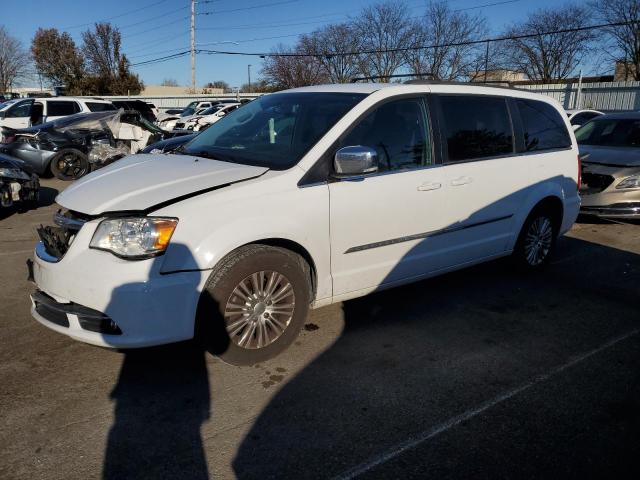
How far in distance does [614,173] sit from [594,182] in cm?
29

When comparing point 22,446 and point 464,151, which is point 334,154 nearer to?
point 464,151

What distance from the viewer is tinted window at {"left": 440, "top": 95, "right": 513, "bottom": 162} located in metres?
4.35

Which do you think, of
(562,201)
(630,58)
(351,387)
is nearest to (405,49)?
(630,58)

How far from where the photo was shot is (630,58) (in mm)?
40219

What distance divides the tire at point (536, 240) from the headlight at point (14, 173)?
685 cm

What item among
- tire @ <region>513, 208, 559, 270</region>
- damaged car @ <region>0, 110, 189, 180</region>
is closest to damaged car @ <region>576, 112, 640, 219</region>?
tire @ <region>513, 208, 559, 270</region>

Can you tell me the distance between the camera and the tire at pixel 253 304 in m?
3.18

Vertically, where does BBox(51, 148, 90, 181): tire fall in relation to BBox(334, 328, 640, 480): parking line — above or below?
above

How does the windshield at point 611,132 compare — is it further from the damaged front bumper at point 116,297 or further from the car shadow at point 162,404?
the damaged front bumper at point 116,297

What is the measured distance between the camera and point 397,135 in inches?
159

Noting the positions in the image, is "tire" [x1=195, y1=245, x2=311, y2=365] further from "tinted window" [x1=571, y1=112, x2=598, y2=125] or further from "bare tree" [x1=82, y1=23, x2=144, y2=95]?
"bare tree" [x1=82, y1=23, x2=144, y2=95]

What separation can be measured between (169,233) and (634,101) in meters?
29.4

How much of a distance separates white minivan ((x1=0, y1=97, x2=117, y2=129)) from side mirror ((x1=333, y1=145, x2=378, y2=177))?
46.6ft

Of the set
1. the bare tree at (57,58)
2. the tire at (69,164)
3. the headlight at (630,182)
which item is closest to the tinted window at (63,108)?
the tire at (69,164)
